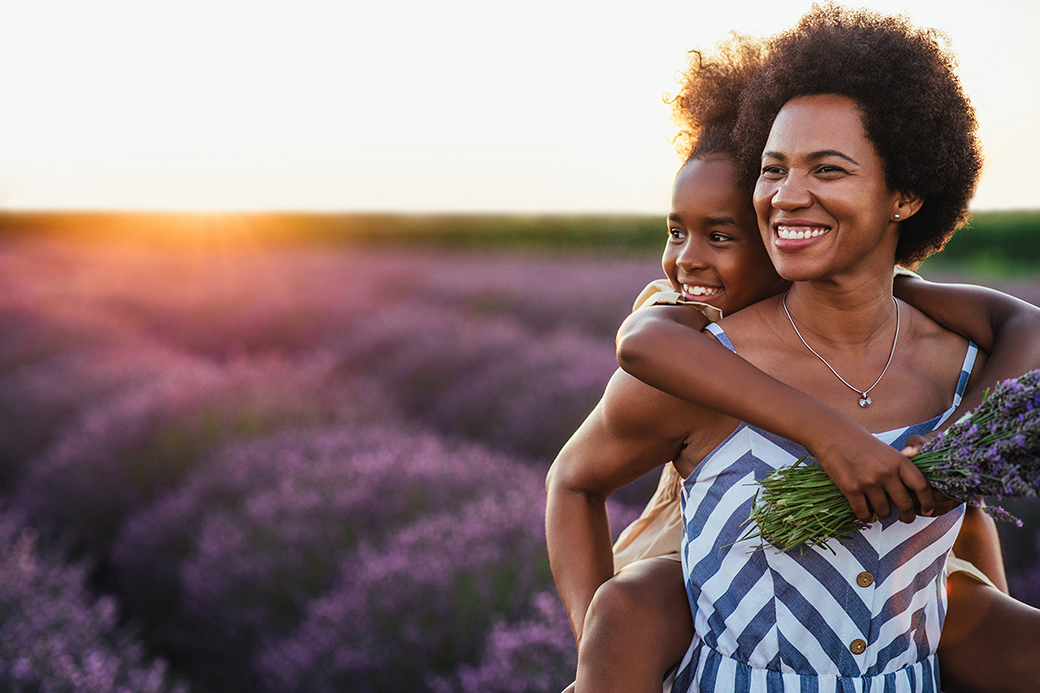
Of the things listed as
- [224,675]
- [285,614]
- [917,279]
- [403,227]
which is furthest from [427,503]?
[403,227]

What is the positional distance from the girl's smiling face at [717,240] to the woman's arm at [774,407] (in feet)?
1.57

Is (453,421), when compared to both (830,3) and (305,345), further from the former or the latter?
(830,3)

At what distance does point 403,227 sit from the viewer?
44.9 metres

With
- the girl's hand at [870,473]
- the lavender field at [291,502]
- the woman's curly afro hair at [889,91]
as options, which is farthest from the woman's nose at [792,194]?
the lavender field at [291,502]

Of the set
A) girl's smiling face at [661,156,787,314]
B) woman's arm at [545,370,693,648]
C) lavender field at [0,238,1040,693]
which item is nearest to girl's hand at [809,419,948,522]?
woman's arm at [545,370,693,648]

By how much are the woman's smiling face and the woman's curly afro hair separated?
0.09 ft

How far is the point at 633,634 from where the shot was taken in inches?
48.3

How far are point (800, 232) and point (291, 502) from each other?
9.59ft

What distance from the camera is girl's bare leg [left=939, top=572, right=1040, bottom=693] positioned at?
1240mm

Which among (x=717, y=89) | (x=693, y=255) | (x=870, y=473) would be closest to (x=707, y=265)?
(x=693, y=255)

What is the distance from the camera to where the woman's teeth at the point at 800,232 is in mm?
1193

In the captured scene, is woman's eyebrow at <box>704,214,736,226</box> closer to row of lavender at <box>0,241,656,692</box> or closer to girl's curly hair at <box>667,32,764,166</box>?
girl's curly hair at <box>667,32,764,166</box>

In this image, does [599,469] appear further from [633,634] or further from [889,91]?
[889,91]

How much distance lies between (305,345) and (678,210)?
7.21m
